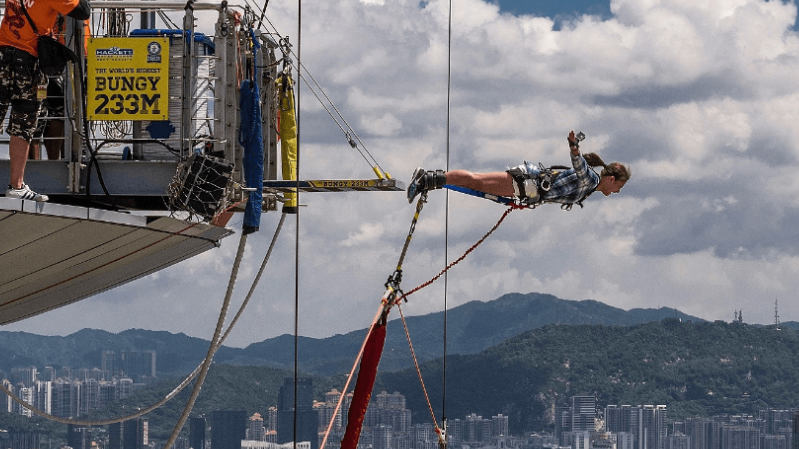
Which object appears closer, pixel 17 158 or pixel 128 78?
pixel 17 158

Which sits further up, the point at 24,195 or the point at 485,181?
the point at 485,181

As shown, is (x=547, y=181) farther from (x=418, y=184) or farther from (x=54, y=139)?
(x=54, y=139)

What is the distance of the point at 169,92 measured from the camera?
12.0 metres

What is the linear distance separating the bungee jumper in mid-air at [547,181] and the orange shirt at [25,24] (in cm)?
329

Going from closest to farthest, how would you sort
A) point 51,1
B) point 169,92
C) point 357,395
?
1. point 357,395
2. point 51,1
3. point 169,92

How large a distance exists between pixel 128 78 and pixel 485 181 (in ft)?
10.8

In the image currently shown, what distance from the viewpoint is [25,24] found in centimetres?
1084

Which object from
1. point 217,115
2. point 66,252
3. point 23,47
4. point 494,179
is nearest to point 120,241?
point 66,252

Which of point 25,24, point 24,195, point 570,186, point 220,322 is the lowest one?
point 220,322

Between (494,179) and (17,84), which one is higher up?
(17,84)

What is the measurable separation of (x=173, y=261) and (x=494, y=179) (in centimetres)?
549

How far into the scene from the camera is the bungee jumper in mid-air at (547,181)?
10945 millimetres

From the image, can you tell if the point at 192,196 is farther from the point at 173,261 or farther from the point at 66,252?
the point at 173,261

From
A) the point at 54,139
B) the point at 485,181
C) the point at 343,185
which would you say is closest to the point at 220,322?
the point at 343,185
